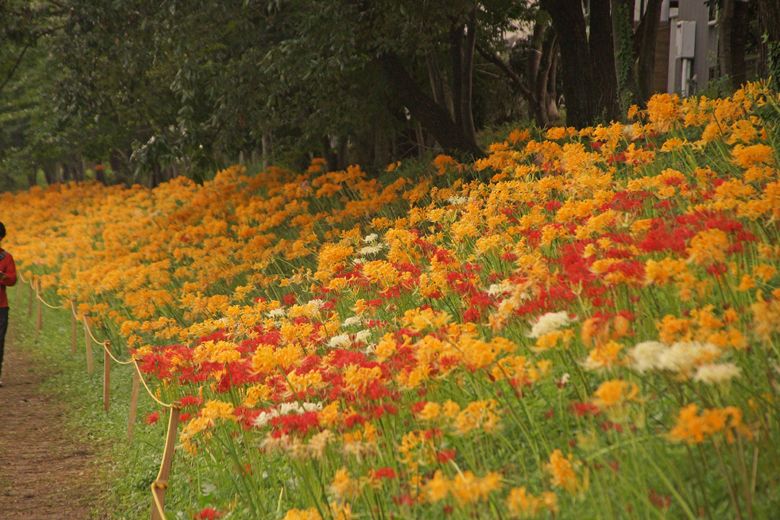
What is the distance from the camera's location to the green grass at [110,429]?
7.21 metres

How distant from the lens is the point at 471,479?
12.1 feet

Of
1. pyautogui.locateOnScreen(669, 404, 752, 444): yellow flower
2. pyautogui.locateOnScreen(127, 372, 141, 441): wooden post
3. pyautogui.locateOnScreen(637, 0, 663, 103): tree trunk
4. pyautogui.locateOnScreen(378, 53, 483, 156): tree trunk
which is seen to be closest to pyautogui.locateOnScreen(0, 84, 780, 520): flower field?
pyautogui.locateOnScreen(669, 404, 752, 444): yellow flower

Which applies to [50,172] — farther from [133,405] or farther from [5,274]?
[133,405]

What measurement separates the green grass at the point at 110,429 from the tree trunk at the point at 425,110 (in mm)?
5848

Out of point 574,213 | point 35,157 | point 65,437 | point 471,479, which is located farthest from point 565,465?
point 35,157

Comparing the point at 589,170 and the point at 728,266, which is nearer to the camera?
the point at 728,266

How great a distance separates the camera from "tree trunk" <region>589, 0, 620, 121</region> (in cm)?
1290

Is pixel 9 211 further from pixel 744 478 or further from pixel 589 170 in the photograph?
pixel 744 478

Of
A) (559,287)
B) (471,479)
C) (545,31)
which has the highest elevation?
(545,31)

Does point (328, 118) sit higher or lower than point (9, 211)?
higher

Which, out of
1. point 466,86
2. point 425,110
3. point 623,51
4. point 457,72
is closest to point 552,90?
point 457,72

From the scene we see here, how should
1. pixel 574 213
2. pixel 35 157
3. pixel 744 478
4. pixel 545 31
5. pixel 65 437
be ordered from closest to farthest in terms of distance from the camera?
pixel 744 478 → pixel 574 213 → pixel 65 437 → pixel 545 31 → pixel 35 157

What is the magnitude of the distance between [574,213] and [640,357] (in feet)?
8.11

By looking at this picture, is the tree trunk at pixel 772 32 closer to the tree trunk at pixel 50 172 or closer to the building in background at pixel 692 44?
the building in background at pixel 692 44
